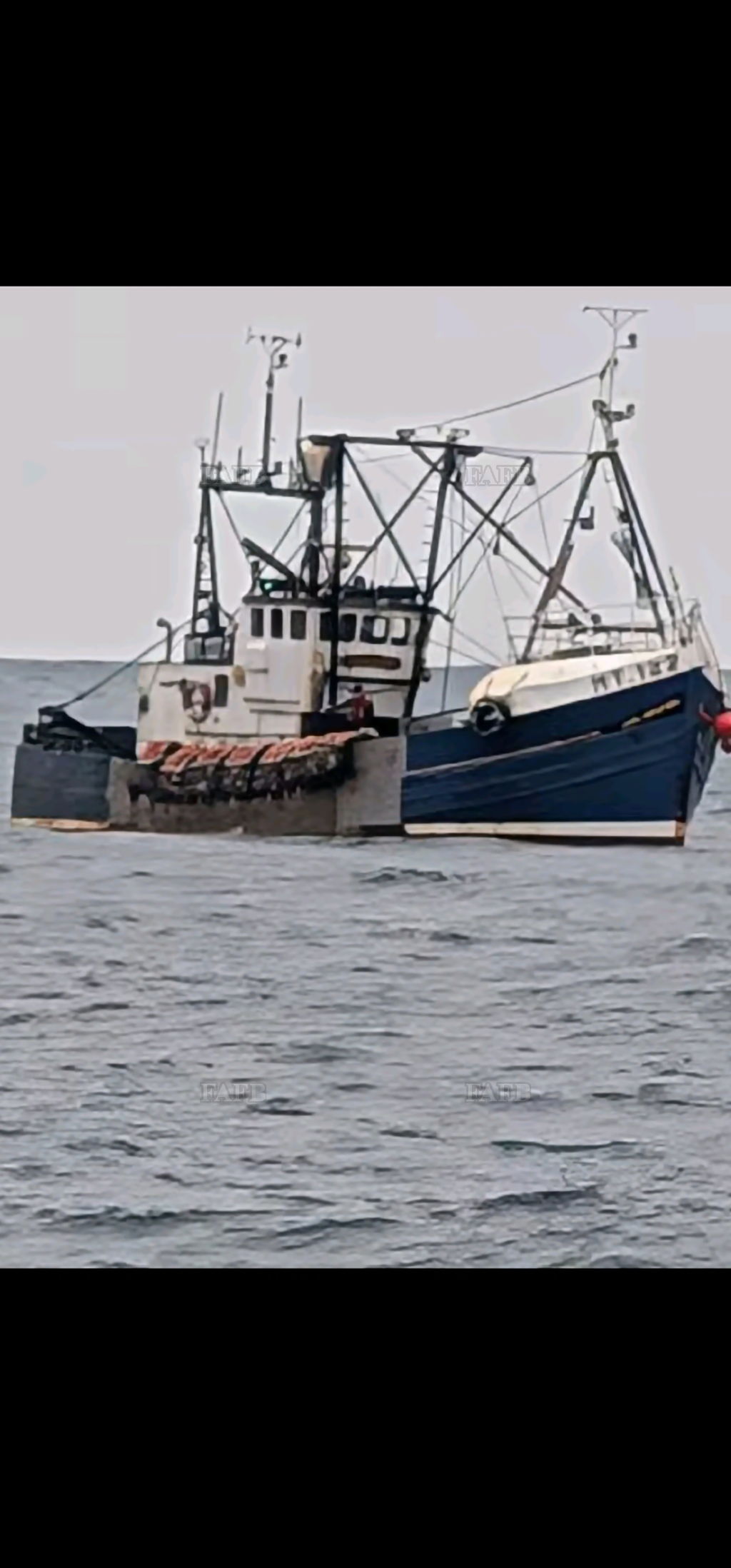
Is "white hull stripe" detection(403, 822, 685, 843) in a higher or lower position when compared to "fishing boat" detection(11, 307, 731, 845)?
lower

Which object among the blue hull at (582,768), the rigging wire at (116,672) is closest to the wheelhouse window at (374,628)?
the blue hull at (582,768)

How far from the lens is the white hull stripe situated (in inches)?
131

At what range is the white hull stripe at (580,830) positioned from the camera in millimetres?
3326

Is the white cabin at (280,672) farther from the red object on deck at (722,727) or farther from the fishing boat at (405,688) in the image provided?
the red object on deck at (722,727)

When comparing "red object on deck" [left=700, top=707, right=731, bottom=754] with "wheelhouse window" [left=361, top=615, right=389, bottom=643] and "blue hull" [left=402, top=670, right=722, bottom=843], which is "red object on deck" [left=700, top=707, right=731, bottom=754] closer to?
"blue hull" [left=402, top=670, right=722, bottom=843]

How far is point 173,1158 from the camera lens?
3.27m

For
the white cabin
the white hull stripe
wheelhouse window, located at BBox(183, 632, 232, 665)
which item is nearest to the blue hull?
the white hull stripe
